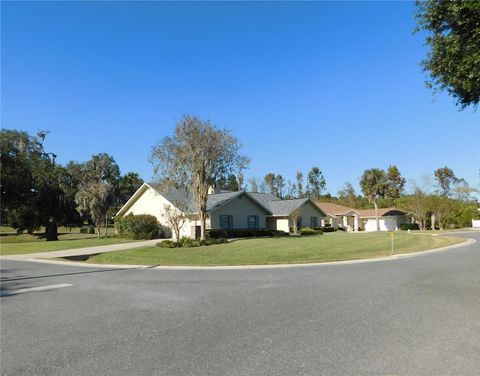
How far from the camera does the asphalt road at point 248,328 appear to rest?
193 inches

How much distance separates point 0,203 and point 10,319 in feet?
133

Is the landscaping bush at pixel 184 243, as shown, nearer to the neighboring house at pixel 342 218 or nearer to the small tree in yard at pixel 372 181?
the neighboring house at pixel 342 218

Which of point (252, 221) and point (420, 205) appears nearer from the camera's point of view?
point (252, 221)

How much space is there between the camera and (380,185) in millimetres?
63875

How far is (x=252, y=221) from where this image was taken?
40.0 m

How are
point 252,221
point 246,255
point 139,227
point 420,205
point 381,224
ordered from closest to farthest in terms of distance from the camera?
1. point 246,255
2. point 139,227
3. point 252,221
4. point 420,205
5. point 381,224

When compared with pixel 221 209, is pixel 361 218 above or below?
below

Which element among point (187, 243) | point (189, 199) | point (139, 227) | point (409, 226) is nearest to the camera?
point (187, 243)

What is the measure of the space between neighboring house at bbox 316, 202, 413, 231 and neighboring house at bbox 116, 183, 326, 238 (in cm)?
1523

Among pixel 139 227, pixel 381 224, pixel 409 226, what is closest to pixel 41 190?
pixel 139 227

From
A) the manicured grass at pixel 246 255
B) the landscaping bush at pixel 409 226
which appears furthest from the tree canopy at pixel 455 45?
the landscaping bush at pixel 409 226

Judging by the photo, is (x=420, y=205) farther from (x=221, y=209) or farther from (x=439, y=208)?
(x=221, y=209)

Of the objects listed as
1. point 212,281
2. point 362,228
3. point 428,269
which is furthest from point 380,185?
point 212,281

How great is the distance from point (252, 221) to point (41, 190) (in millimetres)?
24923
